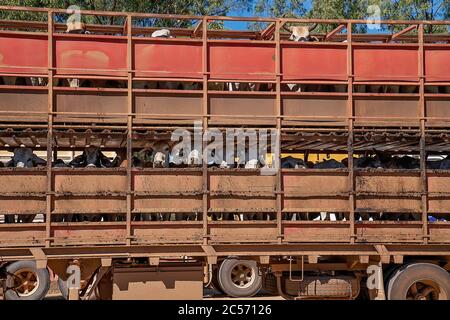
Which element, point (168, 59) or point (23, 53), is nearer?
point (23, 53)

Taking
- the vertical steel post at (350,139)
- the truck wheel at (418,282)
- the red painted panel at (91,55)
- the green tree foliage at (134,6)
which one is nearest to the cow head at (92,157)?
the red painted panel at (91,55)

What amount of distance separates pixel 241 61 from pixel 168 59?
942 millimetres

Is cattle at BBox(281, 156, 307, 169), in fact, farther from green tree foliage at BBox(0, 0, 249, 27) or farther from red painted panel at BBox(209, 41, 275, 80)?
green tree foliage at BBox(0, 0, 249, 27)

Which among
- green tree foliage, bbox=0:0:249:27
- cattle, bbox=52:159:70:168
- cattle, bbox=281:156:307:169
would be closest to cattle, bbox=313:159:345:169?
cattle, bbox=281:156:307:169

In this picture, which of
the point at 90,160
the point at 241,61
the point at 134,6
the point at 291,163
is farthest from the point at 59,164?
the point at 134,6

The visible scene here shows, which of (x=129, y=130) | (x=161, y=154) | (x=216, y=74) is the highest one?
(x=216, y=74)

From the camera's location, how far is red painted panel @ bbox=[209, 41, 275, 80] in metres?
9.06

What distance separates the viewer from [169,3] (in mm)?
19062

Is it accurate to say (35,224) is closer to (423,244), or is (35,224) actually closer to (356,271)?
(356,271)

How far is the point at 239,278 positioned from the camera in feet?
44.8

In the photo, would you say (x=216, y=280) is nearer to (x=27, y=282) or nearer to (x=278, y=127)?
(x=27, y=282)

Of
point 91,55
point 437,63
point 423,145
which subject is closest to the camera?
point 91,55

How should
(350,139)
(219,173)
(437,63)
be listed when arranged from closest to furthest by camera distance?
(219,173) < (350,139) < (437,63)
